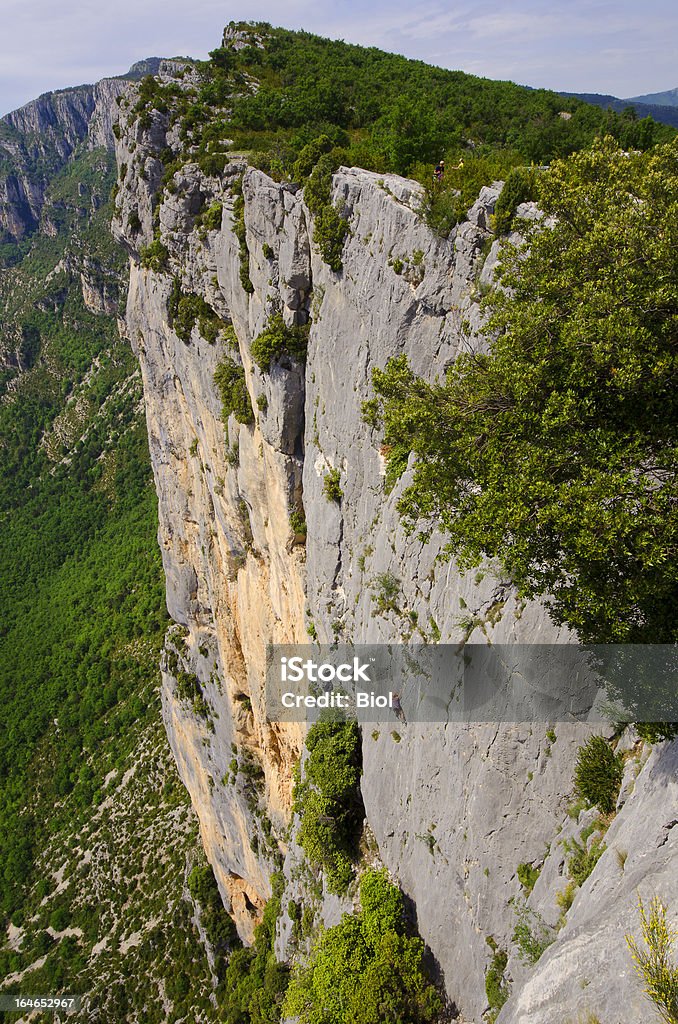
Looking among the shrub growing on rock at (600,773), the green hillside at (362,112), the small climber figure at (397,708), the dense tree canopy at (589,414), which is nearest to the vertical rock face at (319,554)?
the shrub growing on rock at (600,773)

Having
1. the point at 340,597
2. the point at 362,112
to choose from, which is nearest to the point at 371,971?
the point at 340,597

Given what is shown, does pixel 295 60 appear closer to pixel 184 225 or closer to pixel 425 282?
pixel 184 225

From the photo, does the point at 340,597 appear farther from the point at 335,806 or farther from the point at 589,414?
the point at 589,414

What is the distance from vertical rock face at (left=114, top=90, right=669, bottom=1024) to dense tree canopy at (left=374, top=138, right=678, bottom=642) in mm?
3530

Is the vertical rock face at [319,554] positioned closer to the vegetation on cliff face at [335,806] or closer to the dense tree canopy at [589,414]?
the vegetation on cliff face at [335,806]

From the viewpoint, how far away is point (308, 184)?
2145 cm

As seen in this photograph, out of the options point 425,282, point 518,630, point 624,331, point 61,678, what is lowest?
point 61,678

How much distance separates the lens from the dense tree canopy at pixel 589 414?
777 centimetres

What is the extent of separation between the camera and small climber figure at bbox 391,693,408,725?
17.9 meters

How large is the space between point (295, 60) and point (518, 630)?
5502 cm

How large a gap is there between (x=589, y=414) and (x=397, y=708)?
13072mm

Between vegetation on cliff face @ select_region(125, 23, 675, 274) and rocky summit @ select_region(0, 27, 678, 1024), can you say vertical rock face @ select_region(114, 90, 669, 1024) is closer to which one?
rocky summit @ select_region(0, 27, 678, 1024)

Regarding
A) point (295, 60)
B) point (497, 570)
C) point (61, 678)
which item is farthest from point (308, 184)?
point (61, 678)

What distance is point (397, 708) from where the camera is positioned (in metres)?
18.3
